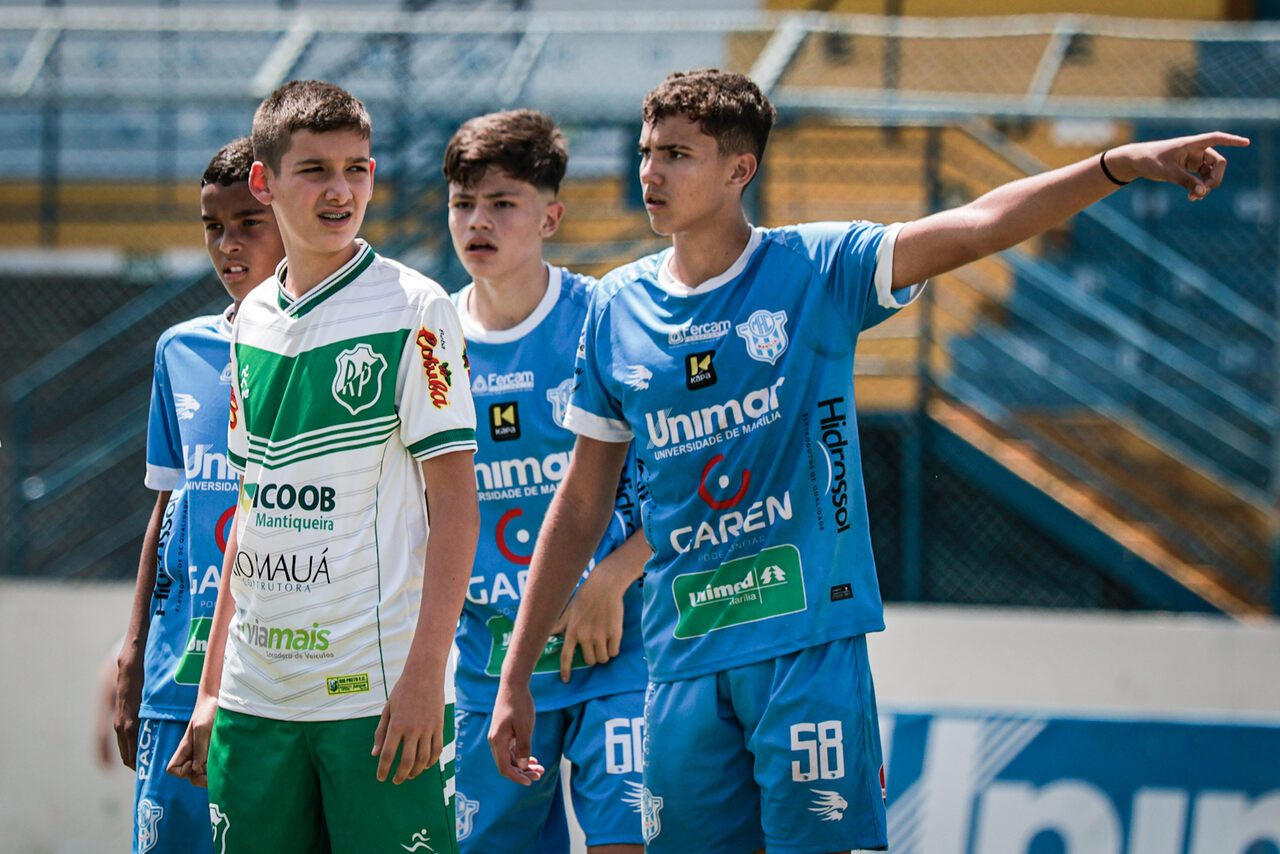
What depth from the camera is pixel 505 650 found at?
3484 millimetres

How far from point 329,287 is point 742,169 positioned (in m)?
0.98

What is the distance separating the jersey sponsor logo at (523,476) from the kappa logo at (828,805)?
1.17m

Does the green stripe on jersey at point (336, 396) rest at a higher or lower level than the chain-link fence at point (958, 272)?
lower

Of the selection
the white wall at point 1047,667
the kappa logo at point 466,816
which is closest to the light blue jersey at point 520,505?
the kappa logo at point 466,816

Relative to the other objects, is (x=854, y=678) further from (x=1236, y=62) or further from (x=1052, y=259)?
(x=1052, y=259)

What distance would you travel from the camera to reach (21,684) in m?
6.00

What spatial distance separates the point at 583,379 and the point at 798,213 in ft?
15.2

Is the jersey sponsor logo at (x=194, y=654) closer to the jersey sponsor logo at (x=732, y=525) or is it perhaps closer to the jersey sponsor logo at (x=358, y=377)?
the jersey sponsor logo at (x=358, y=377)

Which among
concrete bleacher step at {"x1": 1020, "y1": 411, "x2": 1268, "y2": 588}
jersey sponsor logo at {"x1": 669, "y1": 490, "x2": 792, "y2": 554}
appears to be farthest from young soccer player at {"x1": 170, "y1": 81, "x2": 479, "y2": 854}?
concrete bleacher step at {"x1": 1020, "y1": 411, "x2": 1268, "y2": 588}

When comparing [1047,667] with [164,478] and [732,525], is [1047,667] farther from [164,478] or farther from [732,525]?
[164,478]

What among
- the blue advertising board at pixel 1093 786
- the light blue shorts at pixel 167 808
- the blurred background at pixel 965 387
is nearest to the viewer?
the light blue shorts at pixel 167 808

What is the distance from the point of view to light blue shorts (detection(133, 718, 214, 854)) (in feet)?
10.1

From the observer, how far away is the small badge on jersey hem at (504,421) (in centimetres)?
350

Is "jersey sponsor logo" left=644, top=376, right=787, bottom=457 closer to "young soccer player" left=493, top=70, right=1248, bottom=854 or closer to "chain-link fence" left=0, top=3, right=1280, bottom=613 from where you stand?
"young soccer player" left=493, top=70, right=1248, bottom=854
